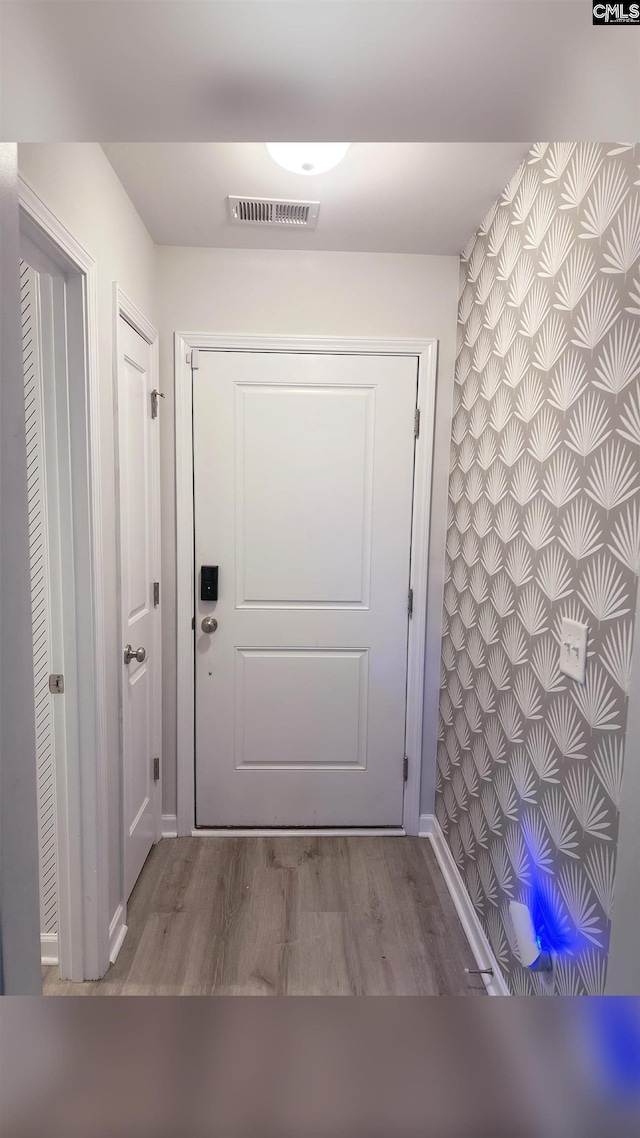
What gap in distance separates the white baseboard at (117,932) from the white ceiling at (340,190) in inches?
83.5

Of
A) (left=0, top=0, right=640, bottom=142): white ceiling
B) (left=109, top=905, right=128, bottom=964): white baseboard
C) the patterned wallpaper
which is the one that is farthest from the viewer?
(left=109, top=905, right=128, bottom=964): white baseboard

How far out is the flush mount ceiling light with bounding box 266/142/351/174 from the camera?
1316 millimetres

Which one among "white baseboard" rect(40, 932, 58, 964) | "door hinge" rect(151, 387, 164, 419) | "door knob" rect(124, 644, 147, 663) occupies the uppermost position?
"door hinge" rect(151, 387, 164, 419)

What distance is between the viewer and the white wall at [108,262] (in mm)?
1160

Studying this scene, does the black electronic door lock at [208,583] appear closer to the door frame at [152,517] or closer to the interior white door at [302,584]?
the interior white door at [302,584]

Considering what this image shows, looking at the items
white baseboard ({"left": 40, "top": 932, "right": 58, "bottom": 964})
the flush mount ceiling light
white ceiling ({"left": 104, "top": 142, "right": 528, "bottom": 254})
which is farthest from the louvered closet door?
the flush mount ceiling light

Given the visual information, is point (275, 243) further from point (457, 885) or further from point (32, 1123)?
point (457, 885)

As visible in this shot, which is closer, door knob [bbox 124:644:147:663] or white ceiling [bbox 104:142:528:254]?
white ceiling [bbox 104:142:528:254]

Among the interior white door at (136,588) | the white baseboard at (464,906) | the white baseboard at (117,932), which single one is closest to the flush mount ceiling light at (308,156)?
the interior white door at (136,588)

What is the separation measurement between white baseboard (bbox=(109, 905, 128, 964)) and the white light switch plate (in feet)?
4.69

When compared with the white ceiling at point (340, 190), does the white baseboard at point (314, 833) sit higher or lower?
lower

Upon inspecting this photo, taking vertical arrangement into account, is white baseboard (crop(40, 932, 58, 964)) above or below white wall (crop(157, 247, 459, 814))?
below

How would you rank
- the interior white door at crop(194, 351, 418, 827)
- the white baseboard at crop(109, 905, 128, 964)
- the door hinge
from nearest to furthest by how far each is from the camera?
1. the white baseboard at crop(109, 905, 128, 964)
2. the door hinge
3. the interior white door at crop(194, 351, 418, 827)

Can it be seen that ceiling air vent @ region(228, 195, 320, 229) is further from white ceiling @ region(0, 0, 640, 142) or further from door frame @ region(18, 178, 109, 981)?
white ceiling @ region(0, 0, 640, 142)
